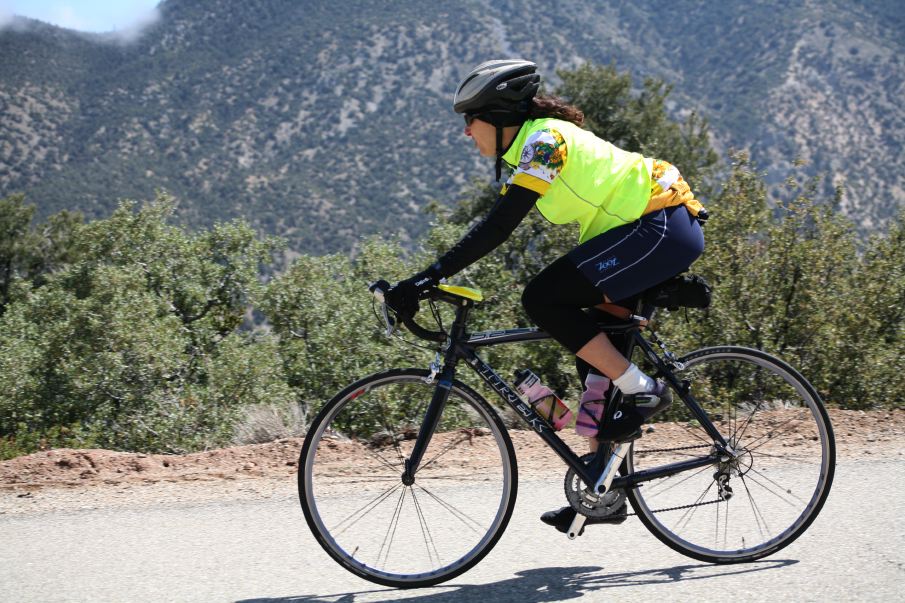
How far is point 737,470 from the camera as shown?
12.8ft

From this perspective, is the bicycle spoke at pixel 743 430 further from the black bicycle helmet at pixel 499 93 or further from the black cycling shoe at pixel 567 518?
the black bicycle helmet at pixel 499 93

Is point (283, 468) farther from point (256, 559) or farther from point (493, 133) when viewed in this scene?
point (493, 133)

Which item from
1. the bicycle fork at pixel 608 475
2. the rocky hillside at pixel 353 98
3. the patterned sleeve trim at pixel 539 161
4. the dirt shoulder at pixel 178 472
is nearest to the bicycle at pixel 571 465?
the bicycle fork at pixel 608 475

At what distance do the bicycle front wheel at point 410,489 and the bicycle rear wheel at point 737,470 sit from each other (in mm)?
662

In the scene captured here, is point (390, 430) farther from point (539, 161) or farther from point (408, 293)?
point (539, 161)

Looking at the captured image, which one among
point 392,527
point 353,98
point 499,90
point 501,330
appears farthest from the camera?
point 353,98

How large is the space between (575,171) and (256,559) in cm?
217

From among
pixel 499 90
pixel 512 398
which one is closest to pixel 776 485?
pixel 512 398

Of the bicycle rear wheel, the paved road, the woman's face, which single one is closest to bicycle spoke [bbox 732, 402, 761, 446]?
the bicycle rear wheel

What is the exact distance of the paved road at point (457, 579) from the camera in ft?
11.3

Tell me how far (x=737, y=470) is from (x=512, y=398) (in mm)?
1110

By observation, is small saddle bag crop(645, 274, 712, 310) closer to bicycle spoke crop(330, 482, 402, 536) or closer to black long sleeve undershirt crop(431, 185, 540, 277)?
black long sleeve undershirt crop(431, 185, 540, 277)

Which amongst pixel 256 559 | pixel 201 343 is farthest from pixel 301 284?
pixel 256 559

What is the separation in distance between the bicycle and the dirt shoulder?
1.12 meters
